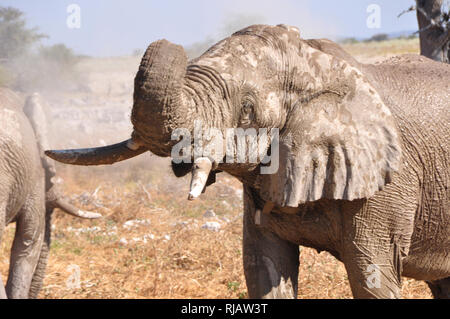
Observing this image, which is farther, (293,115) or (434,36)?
(434,36)

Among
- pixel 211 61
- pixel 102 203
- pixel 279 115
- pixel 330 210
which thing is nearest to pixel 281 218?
pixel 330 210

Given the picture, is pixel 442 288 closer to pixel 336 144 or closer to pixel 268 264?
pixel 268 264

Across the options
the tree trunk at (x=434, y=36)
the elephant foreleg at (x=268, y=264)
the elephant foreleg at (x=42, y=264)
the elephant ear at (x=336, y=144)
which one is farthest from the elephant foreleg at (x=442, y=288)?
the tree trunk at (x=434, y=36)

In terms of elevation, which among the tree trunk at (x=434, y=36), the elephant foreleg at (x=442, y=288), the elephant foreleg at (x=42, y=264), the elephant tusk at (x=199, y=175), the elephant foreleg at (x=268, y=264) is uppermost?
the elephant tusk at (x=199, y=175)

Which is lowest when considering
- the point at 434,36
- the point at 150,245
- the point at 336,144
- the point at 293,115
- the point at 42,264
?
the point at 150,245

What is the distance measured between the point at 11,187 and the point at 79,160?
180cm

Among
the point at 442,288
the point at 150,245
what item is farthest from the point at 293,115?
the point at 150,245

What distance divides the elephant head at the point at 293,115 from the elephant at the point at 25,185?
67.5 inches

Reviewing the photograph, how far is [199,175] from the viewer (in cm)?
234

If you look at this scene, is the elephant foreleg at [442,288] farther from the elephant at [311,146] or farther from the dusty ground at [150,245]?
the dusty ground at [150,245]

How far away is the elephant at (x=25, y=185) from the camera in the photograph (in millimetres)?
4207

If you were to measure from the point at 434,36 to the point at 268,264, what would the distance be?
185 inches

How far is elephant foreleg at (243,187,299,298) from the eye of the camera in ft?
10.1

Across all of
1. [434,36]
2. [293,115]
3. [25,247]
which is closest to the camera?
[293,115]
